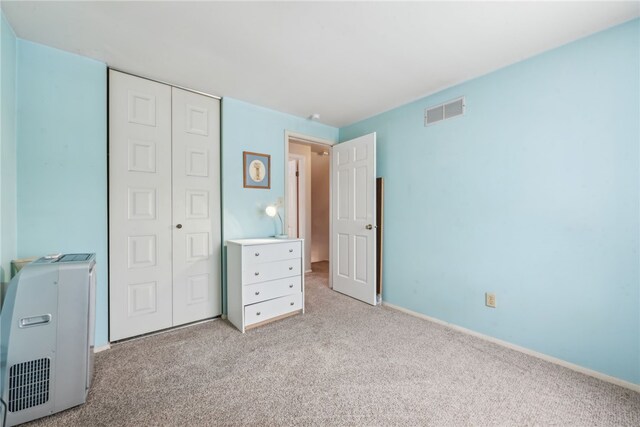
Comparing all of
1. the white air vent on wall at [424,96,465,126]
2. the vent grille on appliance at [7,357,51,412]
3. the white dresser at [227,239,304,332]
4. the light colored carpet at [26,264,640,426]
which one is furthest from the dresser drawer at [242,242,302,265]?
the white air vent on wall at [424,96,465,126]

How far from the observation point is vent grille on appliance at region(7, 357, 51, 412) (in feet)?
4.34

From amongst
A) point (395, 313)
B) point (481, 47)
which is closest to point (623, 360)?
point (395, 313)

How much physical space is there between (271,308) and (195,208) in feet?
4.14

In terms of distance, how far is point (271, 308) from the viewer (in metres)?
2.60

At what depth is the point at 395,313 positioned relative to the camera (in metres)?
2.84

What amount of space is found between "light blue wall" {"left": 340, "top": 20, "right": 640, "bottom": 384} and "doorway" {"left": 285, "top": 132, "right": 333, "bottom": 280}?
59.2 inches

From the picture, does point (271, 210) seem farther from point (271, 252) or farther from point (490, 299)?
point (490, 299)

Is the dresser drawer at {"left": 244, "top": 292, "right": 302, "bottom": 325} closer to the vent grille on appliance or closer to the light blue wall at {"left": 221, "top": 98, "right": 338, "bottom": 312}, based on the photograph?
the light blue wall at {"left": 221, "top": 98, "right": 338, "bottom": 312}

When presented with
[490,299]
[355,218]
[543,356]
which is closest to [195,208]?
[355,218]

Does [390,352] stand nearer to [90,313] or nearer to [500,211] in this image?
[500,211]

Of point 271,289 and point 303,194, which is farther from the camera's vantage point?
point 303,194

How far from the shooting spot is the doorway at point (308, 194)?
3.62 m

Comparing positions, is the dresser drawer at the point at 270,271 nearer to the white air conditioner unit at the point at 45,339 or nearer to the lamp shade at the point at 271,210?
the lamp shade at the point at 271,210

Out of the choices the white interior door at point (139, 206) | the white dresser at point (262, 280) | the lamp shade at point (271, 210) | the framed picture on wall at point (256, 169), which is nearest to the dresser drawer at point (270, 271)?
the white dresser at point (262, 280)
